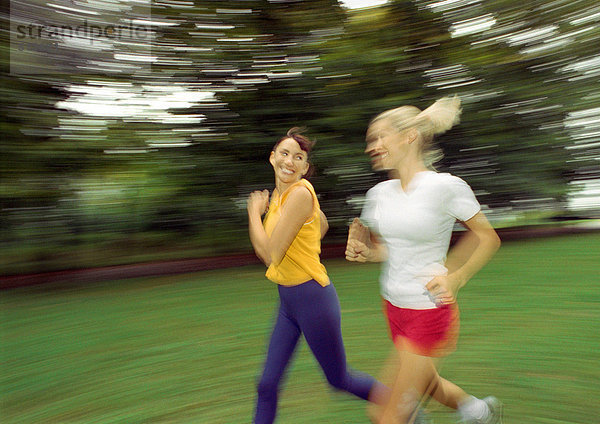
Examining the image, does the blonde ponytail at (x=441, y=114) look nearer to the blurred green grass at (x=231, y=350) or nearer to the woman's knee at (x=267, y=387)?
the woman's knee at (x=267, y=387)

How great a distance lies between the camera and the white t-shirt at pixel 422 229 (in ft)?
7.73

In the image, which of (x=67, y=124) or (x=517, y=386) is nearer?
(x=517, y=386)

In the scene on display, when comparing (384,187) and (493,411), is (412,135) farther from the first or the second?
(493,411)

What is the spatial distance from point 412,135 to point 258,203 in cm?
80

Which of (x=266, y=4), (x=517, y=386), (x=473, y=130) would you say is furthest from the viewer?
(x=473, y=130)

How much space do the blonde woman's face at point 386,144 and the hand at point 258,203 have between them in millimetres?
576

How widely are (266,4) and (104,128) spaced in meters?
4.03

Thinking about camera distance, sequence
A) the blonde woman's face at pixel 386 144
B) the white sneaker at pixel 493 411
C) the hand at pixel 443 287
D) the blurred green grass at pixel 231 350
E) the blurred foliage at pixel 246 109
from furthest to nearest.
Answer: the blurred foliage at pixel 246 109, the blurred green grass at pixel 231 350, the white sneaker at pixel 493 411, the blonde woman's face at pixel 386 144, the hand at pixel 443 287

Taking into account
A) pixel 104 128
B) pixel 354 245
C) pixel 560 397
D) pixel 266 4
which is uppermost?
pixel 266 4

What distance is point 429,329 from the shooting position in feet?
7.80

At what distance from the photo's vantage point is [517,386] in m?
4.25

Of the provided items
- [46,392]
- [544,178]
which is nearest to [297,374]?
[46,392]

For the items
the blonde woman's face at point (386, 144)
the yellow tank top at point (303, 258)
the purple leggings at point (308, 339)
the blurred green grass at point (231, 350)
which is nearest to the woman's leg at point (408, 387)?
the purple leggings at point (308, 339)

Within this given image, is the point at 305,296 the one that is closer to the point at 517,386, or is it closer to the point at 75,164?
the point at 517,386
